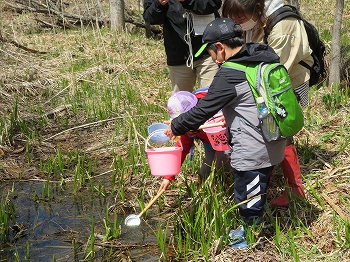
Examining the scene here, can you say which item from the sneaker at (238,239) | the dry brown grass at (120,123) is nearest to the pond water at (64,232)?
the dry brown grass at (120,123)

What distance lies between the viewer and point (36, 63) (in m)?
7.11

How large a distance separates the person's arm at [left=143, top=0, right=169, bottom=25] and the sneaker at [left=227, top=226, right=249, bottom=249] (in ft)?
6.27

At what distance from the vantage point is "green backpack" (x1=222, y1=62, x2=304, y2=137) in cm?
254

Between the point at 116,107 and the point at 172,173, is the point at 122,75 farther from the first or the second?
the point at 172,173

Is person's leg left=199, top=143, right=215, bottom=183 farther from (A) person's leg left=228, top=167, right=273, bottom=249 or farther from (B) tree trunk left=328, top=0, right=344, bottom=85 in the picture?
(B) tree trunk left=328, top=0, right=344, bottom=85

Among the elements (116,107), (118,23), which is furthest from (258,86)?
(118,23)

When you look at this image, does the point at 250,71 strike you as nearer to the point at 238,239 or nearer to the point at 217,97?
the point at 217,97

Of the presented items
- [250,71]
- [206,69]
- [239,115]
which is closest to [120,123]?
[206,69]

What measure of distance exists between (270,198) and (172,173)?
951 millimetres

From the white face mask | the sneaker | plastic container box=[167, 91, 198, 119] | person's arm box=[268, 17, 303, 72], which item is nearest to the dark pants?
the sneaker

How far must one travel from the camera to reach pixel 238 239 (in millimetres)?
2832

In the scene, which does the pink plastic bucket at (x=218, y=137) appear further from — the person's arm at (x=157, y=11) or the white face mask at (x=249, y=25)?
the person's arm at (x=157, y=11)

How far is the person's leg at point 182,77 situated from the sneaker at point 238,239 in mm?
1626

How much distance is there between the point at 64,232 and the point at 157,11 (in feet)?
6.24
